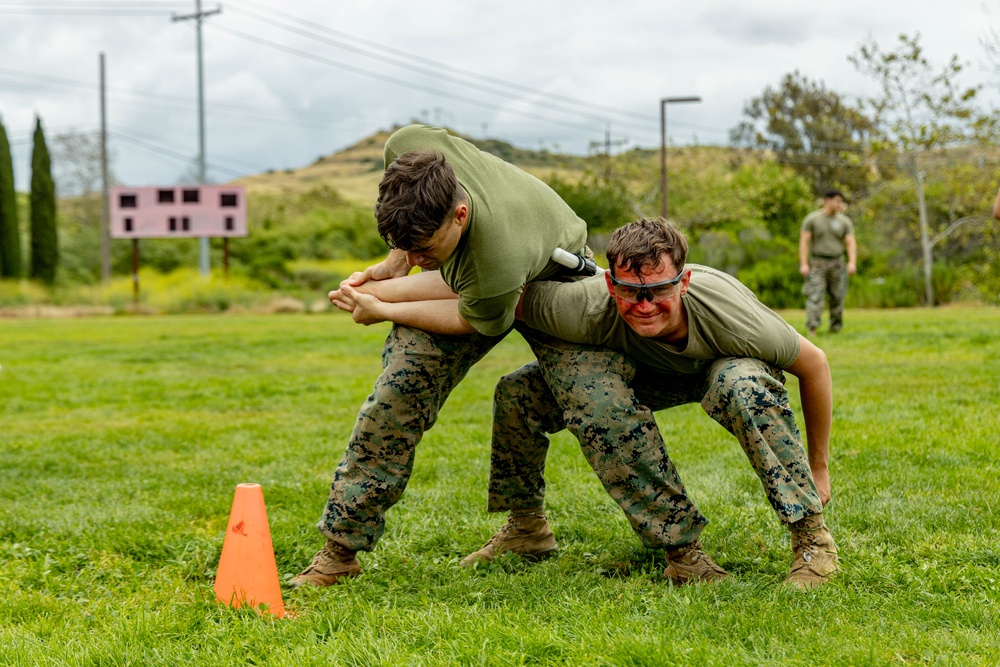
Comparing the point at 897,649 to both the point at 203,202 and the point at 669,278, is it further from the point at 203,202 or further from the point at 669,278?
the point at 203,202

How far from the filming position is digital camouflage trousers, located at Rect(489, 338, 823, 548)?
11.3ft

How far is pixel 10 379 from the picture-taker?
11.2 m

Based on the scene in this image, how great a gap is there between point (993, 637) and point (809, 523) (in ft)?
2.58

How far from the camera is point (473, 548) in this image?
421 cm

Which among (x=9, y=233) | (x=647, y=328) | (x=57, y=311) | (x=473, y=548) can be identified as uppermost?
(x=9, y=233)

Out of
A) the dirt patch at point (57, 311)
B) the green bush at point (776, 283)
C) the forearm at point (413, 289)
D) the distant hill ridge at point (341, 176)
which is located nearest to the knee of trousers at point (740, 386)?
the forearm at point (413, 289)

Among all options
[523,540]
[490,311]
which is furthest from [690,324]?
[523,540]

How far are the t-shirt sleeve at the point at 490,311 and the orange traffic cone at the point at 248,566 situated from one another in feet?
3.40

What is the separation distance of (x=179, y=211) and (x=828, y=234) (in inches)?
1278

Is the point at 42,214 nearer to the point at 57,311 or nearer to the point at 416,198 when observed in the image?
the point at 57,311

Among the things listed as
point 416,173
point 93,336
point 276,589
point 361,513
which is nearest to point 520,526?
point 361,513

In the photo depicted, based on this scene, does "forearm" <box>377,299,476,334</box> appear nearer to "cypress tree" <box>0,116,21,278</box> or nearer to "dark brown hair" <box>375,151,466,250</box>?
"dark brown hair" <box>375,151,466,250</box>

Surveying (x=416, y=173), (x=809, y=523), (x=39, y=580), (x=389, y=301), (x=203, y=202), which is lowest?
(x=39, y=580)

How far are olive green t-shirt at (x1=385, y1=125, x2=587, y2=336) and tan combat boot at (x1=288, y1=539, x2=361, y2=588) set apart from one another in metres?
1.05
